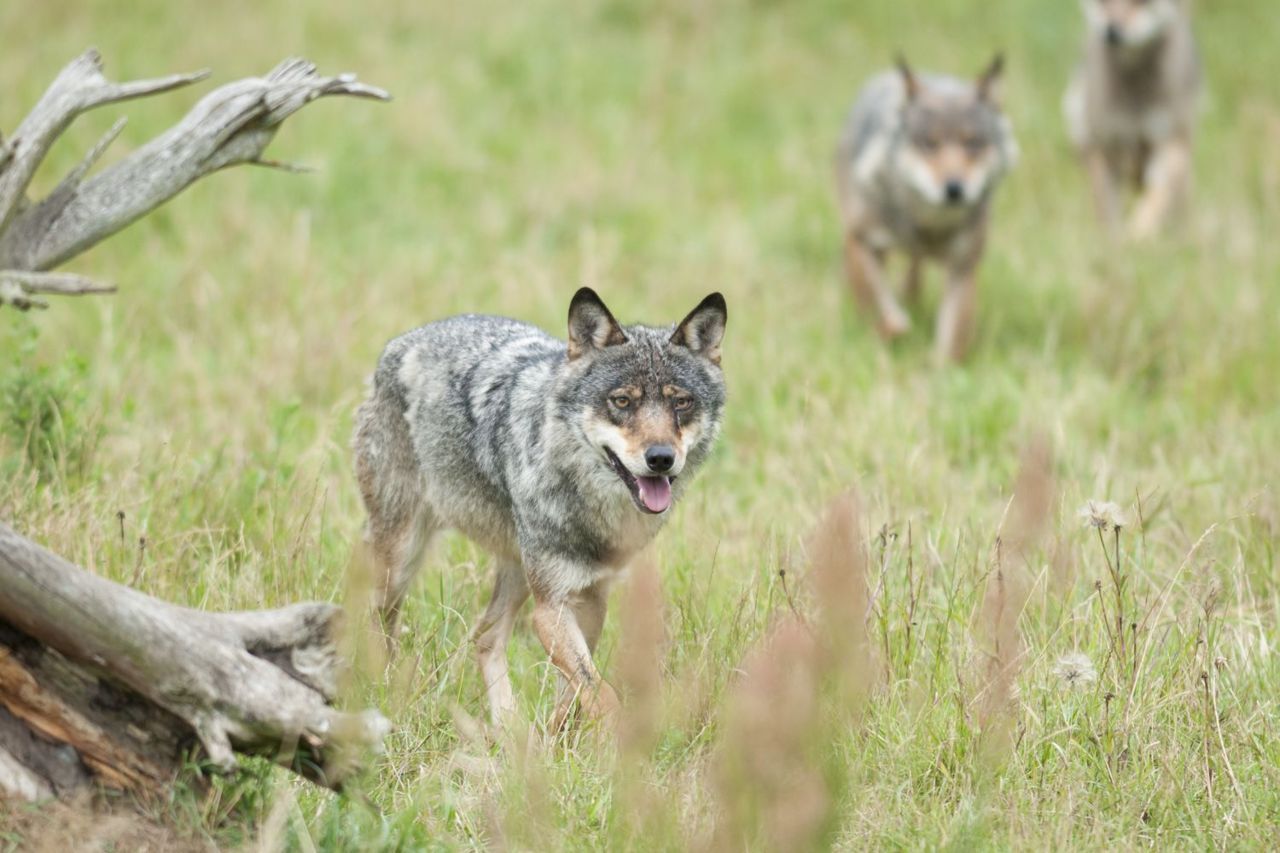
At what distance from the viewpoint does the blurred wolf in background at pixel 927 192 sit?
32.1ft

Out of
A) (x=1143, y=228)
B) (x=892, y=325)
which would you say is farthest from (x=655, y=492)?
(x=1143, y=228)

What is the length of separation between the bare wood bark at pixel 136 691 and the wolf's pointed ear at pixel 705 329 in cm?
186

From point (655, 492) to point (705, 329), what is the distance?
2.29 ft

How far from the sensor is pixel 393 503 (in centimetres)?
546

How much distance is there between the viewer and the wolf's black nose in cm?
450

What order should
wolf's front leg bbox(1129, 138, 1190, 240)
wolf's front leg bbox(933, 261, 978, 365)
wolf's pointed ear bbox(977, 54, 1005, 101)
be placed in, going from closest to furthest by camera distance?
wolf's front leg bbox(933, 261, 978, 365) → wolf's pointed ear bbox(977, 54, 1005, 101) → wolf's front leg bbox(1129, 138, 1190, 240)

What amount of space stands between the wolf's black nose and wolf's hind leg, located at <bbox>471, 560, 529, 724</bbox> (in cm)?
82

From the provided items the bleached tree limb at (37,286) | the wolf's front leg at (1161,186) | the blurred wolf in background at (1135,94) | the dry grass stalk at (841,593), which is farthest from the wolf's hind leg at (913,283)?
the dry grass stalk at (841,593)

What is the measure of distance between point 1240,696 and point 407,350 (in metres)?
3.05

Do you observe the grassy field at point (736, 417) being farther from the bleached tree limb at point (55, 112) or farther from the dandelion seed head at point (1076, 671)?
the bleached tree limb at point (55, 112)

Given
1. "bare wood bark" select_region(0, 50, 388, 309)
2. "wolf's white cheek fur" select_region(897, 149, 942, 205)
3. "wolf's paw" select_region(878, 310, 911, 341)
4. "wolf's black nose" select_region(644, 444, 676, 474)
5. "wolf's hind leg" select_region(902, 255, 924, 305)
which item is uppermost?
"bare wood bark" select_region(0, 50, 388, 309)

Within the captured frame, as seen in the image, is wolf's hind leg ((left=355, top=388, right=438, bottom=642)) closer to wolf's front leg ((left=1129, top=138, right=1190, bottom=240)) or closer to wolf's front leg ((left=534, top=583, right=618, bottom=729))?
wolf's front leg ((left=534, top=583, right=618, bottom=729))

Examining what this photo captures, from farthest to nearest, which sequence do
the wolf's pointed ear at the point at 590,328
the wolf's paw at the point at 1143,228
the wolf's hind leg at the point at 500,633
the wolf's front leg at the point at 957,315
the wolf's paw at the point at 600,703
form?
the wolf's paw at the point at 1143,228
the wolf's front leg at the point at 957,315
the wolf's pointed ear at the point at 590,328
the wolf's hind leg at the point at 500,633
the wolf's paw at the point at 600,703

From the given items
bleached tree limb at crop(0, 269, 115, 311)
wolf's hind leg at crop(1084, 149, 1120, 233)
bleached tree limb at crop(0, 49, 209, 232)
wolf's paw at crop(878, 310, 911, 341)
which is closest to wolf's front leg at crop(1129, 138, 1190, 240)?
wolf's hind leg at crop(1084, 149, 1120, 233)
